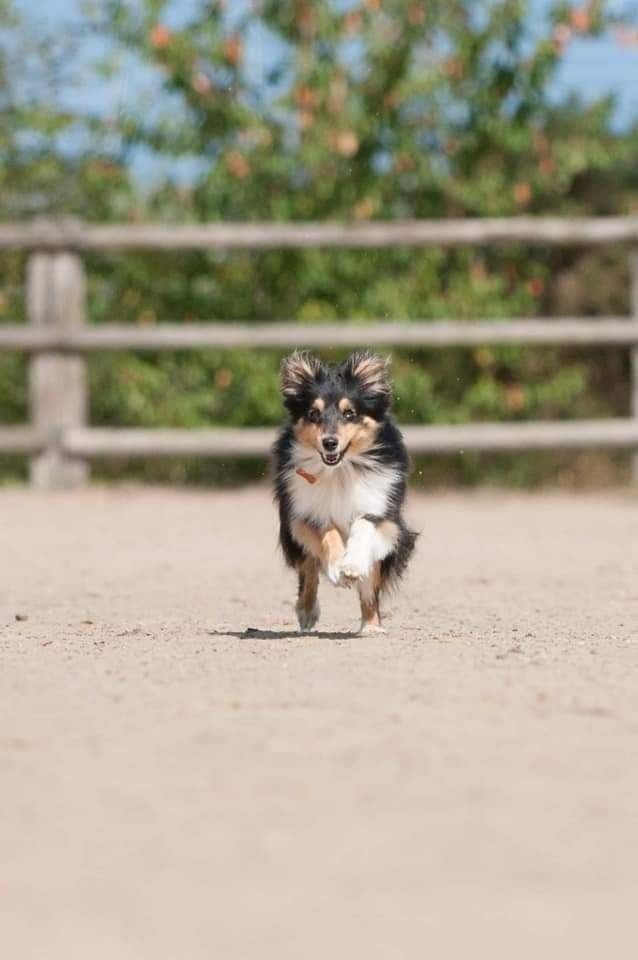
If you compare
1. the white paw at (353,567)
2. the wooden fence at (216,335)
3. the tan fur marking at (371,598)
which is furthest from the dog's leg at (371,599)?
the wooden fence at (216,335)

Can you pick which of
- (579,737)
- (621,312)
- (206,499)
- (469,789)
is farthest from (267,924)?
(621,312)

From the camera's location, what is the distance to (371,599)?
23.5 ft

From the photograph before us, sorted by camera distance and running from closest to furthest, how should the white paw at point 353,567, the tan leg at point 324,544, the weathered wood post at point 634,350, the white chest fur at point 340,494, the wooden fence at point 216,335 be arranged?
1. the white paw at point 353,567
2. the tan leg at point 324,544
3. the white chest fur at point 340,494
4. the wooden fence at point 216,335
5. the weathered wood post at point 634,350

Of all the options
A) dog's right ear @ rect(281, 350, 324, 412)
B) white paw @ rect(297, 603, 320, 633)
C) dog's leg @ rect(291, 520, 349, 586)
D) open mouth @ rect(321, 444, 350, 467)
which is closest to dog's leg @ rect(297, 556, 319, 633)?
white paw @ rect(297, 603, 320, 633)

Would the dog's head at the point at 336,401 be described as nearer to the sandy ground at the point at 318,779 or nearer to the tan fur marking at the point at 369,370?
the tan fur marking at the point at 369,370

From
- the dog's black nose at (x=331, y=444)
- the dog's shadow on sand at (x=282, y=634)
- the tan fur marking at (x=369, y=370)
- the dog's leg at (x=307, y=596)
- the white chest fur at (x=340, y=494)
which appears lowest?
the dog's shadow on sand at (x=282, y=634)

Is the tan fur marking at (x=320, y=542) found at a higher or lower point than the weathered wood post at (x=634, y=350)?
lower

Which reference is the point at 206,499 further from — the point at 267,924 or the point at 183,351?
the point at 267,924

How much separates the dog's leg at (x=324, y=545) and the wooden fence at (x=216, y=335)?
677cm

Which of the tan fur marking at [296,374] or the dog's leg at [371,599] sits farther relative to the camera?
the tan fur marking at [296,374]

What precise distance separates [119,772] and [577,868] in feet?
3.93

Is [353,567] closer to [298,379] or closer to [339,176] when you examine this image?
[298,379]

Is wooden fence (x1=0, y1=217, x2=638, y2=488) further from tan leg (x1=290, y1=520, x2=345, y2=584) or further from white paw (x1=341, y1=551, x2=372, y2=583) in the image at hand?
white paw (x1=341, y1=551, x2=372, y2=583)

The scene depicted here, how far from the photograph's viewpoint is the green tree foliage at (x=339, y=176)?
14914 mm
